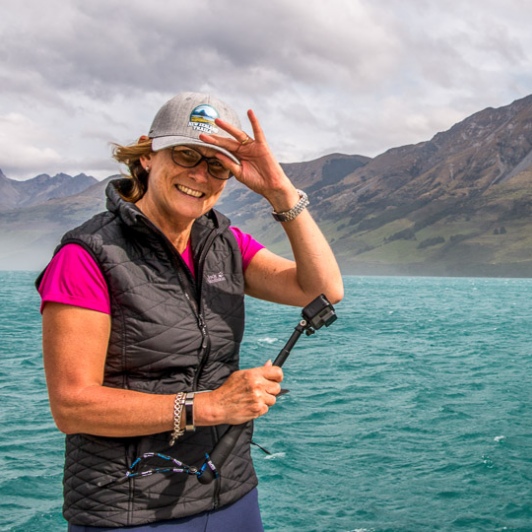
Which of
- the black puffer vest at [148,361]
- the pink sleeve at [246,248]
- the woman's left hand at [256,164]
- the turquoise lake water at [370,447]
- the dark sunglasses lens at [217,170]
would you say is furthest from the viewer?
the turquoise lake water at [370,447]

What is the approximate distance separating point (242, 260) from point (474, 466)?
11510 mm

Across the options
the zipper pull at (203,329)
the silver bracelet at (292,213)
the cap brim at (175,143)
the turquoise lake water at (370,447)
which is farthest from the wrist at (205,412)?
the turquoise lake water at (370,447)

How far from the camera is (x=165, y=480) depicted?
2771 millimetres

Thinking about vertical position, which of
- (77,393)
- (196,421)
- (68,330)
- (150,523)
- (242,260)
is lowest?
(150,523)

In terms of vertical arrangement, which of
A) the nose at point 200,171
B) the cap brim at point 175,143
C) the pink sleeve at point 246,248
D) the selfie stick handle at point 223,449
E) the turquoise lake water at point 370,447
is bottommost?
the turquoise lake water at point 370,447

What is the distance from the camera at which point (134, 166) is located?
316 cm

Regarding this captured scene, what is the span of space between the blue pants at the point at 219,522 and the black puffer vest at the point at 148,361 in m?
0.03

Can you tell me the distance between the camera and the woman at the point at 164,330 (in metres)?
2.52

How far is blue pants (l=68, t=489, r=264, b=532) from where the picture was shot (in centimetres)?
272

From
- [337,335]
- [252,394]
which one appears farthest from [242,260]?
[337,335]

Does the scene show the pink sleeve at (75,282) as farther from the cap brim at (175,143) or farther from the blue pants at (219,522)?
the blue pants at (219,522)

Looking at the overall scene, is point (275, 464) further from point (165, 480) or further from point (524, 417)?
point (165, 480)

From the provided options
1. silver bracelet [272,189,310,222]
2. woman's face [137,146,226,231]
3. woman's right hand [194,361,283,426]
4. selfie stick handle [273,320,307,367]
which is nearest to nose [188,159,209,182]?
woman's face [137,146,226,231]

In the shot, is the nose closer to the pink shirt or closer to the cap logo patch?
the cap logo patch
